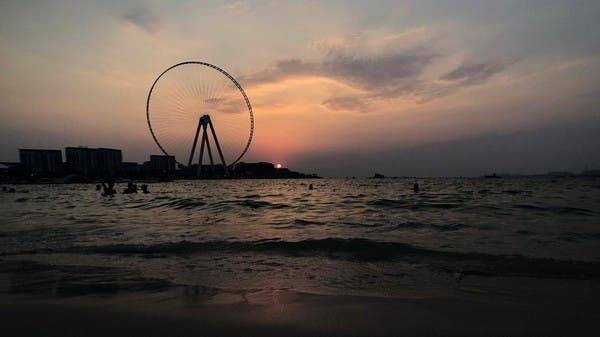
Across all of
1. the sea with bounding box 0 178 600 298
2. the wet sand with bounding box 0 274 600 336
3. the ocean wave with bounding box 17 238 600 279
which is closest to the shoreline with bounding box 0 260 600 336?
the wet sand with bounding box 0 274 600 336

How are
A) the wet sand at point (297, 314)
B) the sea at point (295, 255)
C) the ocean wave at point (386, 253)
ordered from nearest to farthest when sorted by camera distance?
the wet sand at point (297, 314), the sea at point (295, 255), the ocean wave at point (386, 253)

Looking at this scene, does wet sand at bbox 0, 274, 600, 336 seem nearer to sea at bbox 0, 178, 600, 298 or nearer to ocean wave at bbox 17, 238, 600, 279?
sea at bbox 0, 178, 600, 298

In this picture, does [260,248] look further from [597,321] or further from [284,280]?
[597,321]

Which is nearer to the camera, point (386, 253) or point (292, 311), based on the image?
point (292, 311)

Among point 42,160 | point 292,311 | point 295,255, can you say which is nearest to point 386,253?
point 295,255

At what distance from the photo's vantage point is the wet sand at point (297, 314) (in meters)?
4.09

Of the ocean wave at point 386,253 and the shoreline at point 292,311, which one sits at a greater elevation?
the shoreline at point 292,311

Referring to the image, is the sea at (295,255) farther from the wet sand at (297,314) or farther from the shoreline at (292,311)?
the wet sand at (297,314)

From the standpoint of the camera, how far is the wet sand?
4.09m

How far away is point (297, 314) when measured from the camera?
4.64 meters

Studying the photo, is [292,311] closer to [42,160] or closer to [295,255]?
[295,255]

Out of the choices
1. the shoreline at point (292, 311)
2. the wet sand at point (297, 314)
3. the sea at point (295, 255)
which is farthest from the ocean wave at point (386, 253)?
the wet sand at point (297, 314)

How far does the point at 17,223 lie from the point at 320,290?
16.0m

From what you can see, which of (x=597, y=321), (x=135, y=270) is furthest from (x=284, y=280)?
(x=597, y=321)
